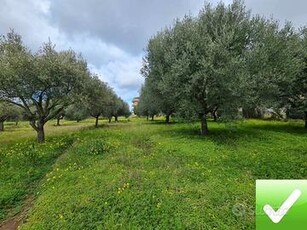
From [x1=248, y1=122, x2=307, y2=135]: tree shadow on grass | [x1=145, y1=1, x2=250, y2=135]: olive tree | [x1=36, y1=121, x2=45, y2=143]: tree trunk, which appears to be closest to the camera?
[x1=145, y1=1, x2=250, y2=135]: olive tree

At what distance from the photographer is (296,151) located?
20562 millimetres

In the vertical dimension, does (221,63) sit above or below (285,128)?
above

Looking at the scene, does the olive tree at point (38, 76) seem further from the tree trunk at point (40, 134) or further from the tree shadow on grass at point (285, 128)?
the tree shadow on grass at point (285, 128)

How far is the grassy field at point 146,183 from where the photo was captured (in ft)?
34.9

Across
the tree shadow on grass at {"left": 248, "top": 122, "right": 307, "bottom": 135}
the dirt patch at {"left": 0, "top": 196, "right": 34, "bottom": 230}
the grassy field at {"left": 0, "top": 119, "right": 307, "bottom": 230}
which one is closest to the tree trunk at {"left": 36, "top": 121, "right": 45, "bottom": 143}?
the grassy field at {"left": 0, "top": 119, "right": 307, "bottom": 230}

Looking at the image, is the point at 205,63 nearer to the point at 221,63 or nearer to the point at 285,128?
the point at 221,63

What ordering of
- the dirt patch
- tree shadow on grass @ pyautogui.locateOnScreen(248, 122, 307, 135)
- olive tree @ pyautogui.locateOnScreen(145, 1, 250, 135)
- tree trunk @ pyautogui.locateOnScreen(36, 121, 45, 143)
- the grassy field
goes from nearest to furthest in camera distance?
the grassy field → the dirt patch → olive tree @ pyautogui.locateOnScreen(145, 1, 250, 135) → tree trunk @ pyautogui.locateOnScreen(36, 121, 45, 143) → tree shadow on grass @ pyautogui.locateOnScreen(248, 122, 307, 135)

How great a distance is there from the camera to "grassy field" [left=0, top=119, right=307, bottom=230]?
10625 millimetres

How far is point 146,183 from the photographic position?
523 inches

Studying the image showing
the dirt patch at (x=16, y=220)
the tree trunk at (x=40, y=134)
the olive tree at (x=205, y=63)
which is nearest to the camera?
the dirt patch at (x=16, y=220)

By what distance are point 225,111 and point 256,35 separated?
9.43 m

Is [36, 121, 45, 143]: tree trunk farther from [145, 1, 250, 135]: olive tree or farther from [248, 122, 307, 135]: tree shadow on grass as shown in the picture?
[248, 122, 307, 135]: tree shadow on grass

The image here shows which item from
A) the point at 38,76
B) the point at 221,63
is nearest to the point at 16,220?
the point at 38,76

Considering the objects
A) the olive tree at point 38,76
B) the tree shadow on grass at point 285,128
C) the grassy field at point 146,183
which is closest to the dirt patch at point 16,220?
the grassy field at point 146,183
